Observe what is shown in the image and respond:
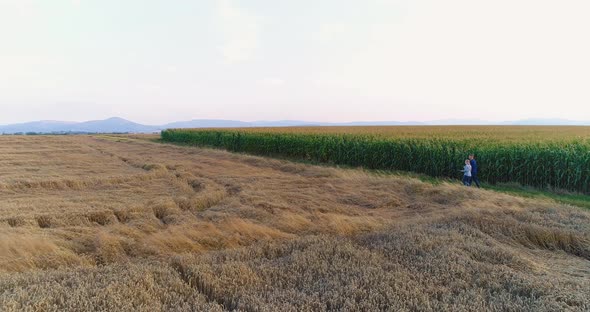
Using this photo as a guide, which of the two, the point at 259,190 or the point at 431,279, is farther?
the point at 259,190

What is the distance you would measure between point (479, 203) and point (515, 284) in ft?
20.3

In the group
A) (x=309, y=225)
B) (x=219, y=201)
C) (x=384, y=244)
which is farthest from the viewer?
(x=219, y=201)

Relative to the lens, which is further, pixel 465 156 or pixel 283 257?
pixel 465 156

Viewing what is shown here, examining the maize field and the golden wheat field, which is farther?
the maize field

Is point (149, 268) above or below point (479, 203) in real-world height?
above

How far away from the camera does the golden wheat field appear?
3.00m

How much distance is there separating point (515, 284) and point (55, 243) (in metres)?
6.01

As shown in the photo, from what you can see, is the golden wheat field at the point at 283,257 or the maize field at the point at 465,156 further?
the maize field at the point at 465,156

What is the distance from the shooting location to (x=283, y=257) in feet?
13.5

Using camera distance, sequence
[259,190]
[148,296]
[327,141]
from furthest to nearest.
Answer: [327,141] → [259,190] → [148,296]

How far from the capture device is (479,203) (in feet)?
29.5

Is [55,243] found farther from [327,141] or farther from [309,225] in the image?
[327,141]

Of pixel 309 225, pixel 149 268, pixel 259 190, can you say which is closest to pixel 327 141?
pixel 259 190

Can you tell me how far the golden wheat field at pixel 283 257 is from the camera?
3004mm
